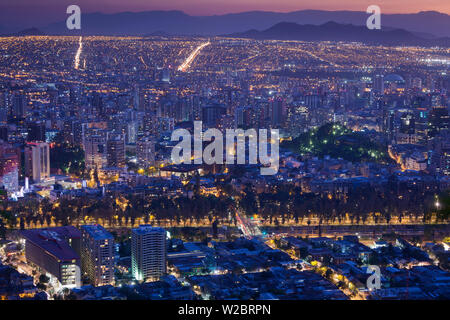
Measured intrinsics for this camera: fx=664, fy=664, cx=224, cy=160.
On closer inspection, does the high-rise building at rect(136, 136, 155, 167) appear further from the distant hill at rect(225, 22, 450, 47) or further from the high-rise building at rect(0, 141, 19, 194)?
the distant hill at rect(225, 22, 450, 47)

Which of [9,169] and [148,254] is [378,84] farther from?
[148,254]

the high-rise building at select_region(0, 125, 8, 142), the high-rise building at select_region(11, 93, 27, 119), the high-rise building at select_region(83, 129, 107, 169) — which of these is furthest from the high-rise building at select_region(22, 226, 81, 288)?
the high-rise building at select_region(11, 93, 27, 119)

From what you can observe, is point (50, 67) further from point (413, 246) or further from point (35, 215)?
point (413, 246)

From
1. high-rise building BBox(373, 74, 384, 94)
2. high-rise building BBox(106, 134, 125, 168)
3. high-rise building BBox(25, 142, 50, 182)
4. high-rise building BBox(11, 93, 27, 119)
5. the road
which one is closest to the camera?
high-rise building BBox(25, 142, 50, 182)

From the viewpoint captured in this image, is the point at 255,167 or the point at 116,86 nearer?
the point at 255,167

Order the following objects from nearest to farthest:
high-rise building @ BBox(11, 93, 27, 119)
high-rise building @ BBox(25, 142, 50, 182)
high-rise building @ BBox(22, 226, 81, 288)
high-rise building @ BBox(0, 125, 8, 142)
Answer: high-rise building @ BBox(22, 226, 81, 288) < high-rise building @ BBox(25, 142, 50, 182) < high-rise building @ BBox(0, 125, 8, 142) < high-rise building @ BBox(11, 93, 27, 119)
